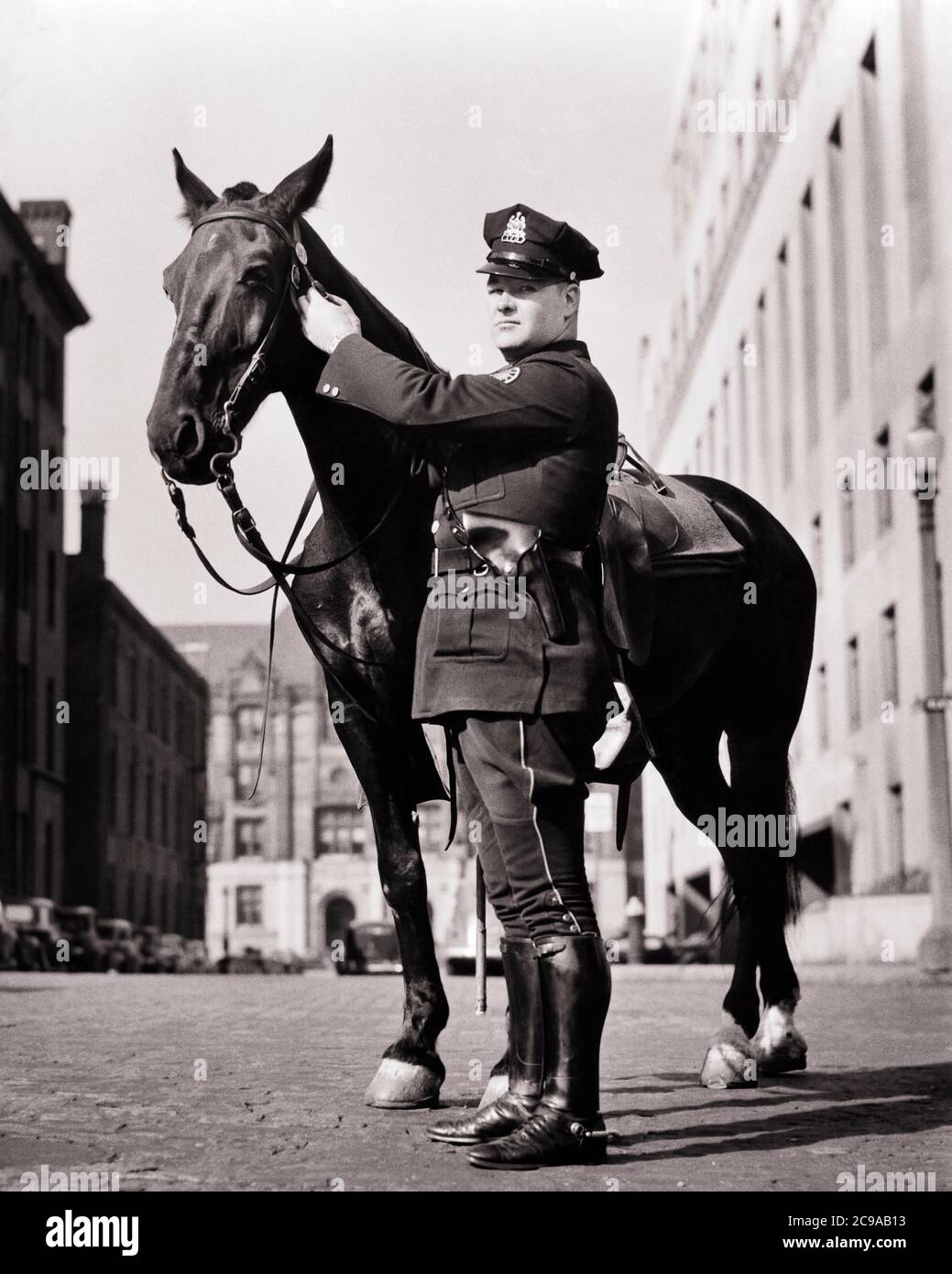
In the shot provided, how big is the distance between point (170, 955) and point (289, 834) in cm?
5038

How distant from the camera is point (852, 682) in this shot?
36438 millimetres

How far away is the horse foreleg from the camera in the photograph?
19.2ft

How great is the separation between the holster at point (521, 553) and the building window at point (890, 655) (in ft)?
94.4

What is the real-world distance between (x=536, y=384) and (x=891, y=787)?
96.0ft

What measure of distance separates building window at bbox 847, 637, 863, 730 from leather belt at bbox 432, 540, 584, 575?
32.0 metres

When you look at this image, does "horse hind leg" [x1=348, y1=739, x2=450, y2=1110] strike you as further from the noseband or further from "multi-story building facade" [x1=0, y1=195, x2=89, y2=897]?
"multi-story building facade" [x1=0, y1=195, x2=89, y2=897]

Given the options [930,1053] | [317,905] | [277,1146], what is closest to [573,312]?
[277,1146]

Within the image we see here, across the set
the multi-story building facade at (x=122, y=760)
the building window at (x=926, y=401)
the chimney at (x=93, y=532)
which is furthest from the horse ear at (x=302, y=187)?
the chimney at (x=93, y=532)

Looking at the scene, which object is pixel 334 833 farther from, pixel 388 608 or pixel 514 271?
pixel 514 271

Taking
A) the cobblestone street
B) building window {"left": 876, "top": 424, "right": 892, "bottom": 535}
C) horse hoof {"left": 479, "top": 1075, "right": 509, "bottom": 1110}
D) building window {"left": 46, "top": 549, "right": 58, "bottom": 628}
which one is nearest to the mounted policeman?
the cobblestone street

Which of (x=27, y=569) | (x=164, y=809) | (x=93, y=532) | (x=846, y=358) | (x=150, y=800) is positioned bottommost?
(x=164, y=809)

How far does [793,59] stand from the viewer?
39594mm

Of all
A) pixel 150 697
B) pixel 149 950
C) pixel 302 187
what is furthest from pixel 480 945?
pixel 150 697

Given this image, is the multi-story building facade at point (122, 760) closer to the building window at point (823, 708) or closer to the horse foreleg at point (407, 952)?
the building window at point (823, 708)
